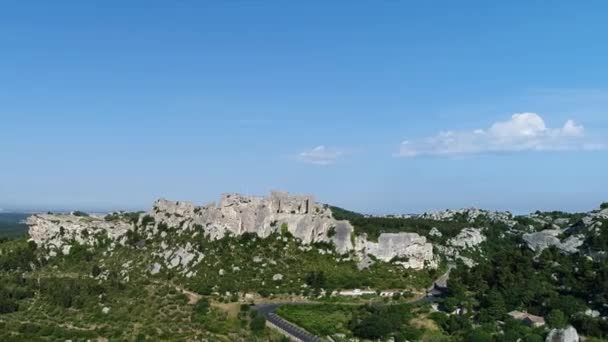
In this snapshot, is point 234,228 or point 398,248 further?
point 234,228

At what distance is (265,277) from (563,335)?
49268mm

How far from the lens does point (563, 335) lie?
67.1 metres

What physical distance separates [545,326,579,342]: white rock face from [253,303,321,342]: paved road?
28.9 metres

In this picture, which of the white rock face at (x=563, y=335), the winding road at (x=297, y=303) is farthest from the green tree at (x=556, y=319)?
the winding road at (x=297, y=303)

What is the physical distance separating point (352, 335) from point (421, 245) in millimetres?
41672

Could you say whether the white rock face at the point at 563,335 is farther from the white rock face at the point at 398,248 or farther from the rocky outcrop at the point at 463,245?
the rocky outcrop at the point at 463,245

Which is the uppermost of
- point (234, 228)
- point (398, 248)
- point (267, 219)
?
point (267, 219)

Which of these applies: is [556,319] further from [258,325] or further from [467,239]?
[467,239]

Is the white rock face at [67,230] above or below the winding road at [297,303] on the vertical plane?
above

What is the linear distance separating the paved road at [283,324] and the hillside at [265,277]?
173cm

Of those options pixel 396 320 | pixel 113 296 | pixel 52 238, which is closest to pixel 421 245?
pixel 396 320

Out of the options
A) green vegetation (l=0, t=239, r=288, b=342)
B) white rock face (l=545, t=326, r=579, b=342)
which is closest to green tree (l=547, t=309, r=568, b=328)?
white rock face (l=545, t=326, r=579, b=342)

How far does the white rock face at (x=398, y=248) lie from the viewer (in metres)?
109

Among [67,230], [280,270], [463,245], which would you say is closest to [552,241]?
[463,245]
